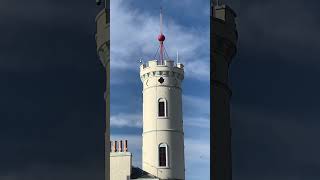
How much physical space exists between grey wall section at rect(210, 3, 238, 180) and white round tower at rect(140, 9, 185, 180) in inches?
349

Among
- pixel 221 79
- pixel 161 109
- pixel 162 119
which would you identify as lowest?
pixel 162 119

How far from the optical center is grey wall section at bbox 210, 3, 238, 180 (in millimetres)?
42406

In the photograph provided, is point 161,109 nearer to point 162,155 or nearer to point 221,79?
point 162,155

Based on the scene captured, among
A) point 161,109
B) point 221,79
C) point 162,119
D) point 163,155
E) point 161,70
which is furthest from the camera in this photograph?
point 221,79

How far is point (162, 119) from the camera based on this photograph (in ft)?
109

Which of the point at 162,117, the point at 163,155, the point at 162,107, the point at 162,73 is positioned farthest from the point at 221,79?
the point at 163,155

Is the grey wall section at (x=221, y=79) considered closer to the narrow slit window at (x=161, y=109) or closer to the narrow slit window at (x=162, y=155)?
the narrow slit window at (x=161, y=109)

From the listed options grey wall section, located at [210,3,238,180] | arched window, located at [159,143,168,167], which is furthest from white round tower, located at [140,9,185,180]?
grey wall section, located at [210,3,238,180]

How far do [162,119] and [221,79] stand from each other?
41.0 feet

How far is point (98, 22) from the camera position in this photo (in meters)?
43.1

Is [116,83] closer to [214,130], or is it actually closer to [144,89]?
[144,89]

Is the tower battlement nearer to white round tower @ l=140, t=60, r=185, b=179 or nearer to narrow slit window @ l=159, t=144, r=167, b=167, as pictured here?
white round tower @ l=140, t=60, r=185, b=179

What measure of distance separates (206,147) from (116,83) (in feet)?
20.3

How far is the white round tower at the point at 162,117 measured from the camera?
32531 millimetres
